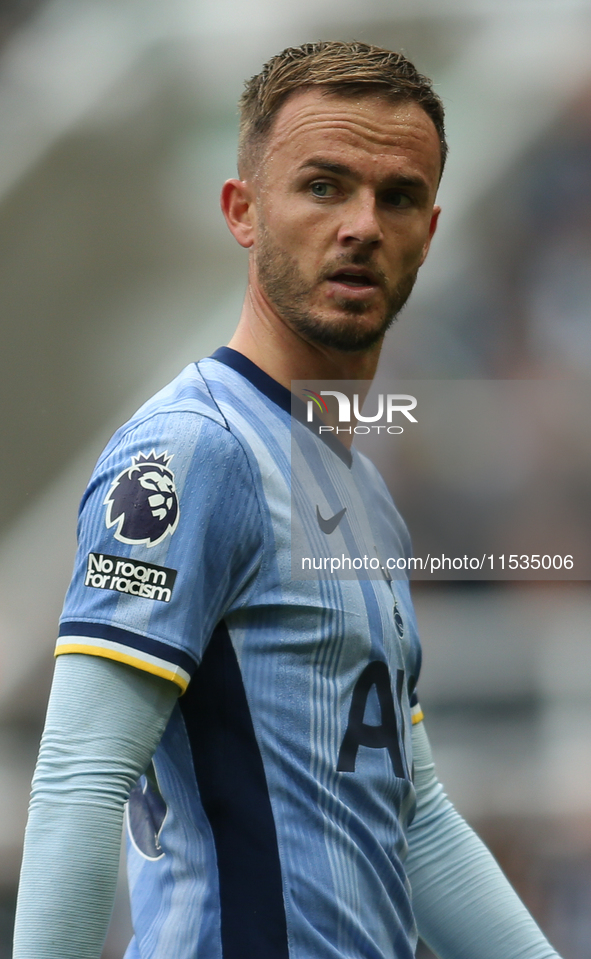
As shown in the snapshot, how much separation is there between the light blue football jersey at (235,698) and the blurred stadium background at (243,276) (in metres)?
1.19

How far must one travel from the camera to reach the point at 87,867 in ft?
1.79

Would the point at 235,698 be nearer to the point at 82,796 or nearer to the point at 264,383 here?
the point at 82,796

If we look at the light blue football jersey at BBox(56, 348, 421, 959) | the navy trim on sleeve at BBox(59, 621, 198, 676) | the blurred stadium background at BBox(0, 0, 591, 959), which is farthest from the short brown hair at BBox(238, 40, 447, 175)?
the blurred stadium background at BBox(0, 0, 591, 959)

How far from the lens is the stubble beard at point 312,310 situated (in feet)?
2.55

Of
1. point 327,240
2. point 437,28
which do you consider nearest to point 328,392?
point 327,240

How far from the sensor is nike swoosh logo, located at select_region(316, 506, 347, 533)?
Answer: 0.72 metres

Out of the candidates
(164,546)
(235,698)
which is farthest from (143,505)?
(235,698)

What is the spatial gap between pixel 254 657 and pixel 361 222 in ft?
1.17

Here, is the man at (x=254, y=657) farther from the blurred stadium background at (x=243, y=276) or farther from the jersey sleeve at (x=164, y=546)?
the blurred stadium background at (x=243, y=276)

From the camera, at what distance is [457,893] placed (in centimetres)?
86

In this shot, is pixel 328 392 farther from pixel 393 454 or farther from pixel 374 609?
pixel 393 454

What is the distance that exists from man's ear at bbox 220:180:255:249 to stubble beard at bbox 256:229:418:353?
0.04 m

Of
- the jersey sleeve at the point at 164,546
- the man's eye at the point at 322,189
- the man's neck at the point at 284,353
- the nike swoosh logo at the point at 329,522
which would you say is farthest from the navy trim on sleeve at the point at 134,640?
the man's eye at the point at 322,189

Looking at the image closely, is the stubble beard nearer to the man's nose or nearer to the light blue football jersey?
the man's nose
